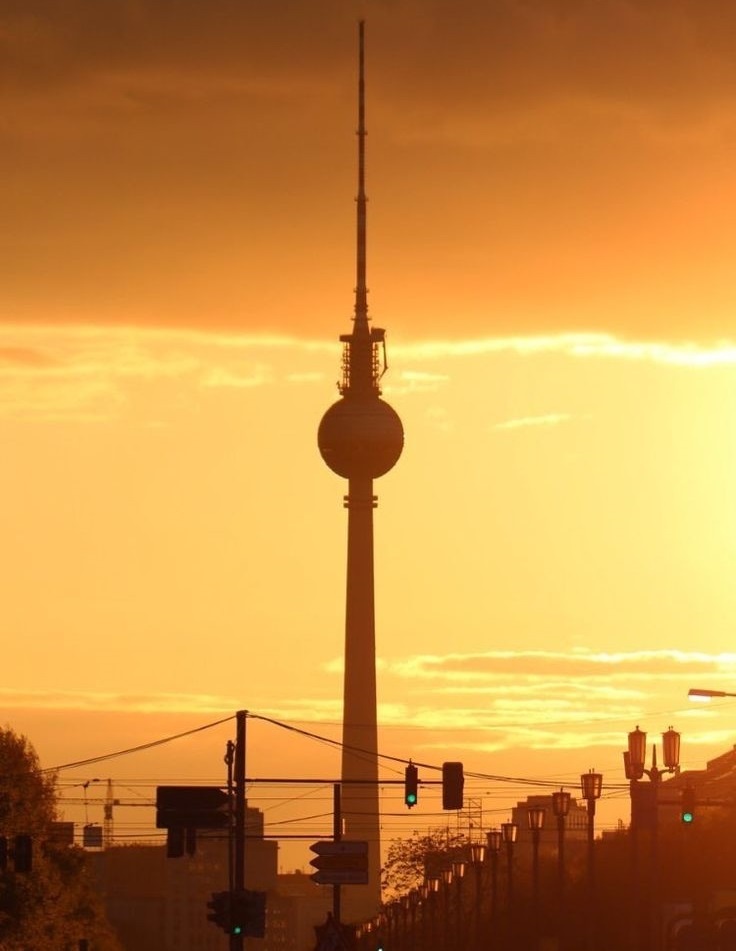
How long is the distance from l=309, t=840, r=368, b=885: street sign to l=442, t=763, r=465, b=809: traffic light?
12.6 ft

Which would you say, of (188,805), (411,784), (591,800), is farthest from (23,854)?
(591,800)

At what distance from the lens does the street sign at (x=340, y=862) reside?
225 ft

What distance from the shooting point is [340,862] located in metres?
69.9

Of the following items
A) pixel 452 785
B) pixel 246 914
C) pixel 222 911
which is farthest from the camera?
pixel 222 911

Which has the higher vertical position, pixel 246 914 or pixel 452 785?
pixel 452 785

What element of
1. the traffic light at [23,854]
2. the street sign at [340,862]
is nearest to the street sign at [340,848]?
the street sign at [340,862]

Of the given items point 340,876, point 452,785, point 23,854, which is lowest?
point 340,876

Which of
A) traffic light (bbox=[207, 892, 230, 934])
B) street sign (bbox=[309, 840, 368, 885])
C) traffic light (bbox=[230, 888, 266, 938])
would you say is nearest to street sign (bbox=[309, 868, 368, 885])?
street sign (bbox=[309, 840, 368, 885])

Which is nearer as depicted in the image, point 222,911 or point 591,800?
point 222,911

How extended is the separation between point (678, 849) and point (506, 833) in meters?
11.8

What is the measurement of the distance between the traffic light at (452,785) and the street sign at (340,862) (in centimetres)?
384

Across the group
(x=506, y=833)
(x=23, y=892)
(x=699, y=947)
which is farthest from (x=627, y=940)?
(x=699, y=947)

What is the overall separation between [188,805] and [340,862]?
4.71m

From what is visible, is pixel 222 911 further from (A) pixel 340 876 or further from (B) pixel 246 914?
(A) pixel 340 876
